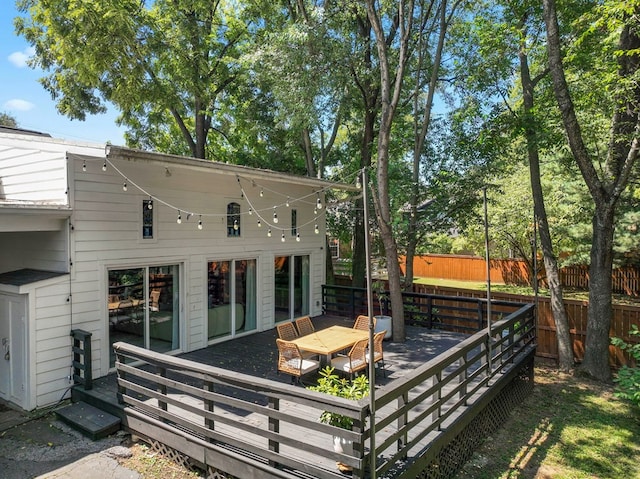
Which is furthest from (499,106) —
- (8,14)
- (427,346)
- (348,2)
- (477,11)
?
(8,14)

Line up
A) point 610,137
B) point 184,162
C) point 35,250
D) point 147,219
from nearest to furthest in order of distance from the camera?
point 184,162
point 35,250
point 147,219
point 610,137

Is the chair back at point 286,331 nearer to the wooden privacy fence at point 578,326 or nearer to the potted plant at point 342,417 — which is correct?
the potted plant at point 342,417

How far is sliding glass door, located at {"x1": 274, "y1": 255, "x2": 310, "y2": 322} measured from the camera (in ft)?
31.6

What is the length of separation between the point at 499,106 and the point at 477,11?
3325mm

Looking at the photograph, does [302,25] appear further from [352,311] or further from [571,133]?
[352,311]

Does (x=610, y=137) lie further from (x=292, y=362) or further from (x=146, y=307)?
(x=146, y=307)

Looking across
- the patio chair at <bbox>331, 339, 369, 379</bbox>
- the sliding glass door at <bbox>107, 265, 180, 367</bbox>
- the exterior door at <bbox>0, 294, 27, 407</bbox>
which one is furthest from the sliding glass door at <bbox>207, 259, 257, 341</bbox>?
the patio chair at <bbox>331, 339, 369, 379</bbox>

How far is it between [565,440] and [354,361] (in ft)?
9.76

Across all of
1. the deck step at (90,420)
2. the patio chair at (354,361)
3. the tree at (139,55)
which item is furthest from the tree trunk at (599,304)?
the tree at (139,55)

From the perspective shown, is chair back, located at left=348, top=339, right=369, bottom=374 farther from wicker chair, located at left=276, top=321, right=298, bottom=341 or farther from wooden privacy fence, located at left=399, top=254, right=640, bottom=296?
wooden privacy fence, located at left=399, top=254, right=640, bottom=296

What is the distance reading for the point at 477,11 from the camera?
10898 mm

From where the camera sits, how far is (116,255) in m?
6.32

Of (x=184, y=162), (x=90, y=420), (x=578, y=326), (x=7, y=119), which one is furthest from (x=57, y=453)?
(x=7, y=119)

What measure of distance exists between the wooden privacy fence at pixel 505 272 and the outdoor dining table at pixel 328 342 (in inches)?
328
